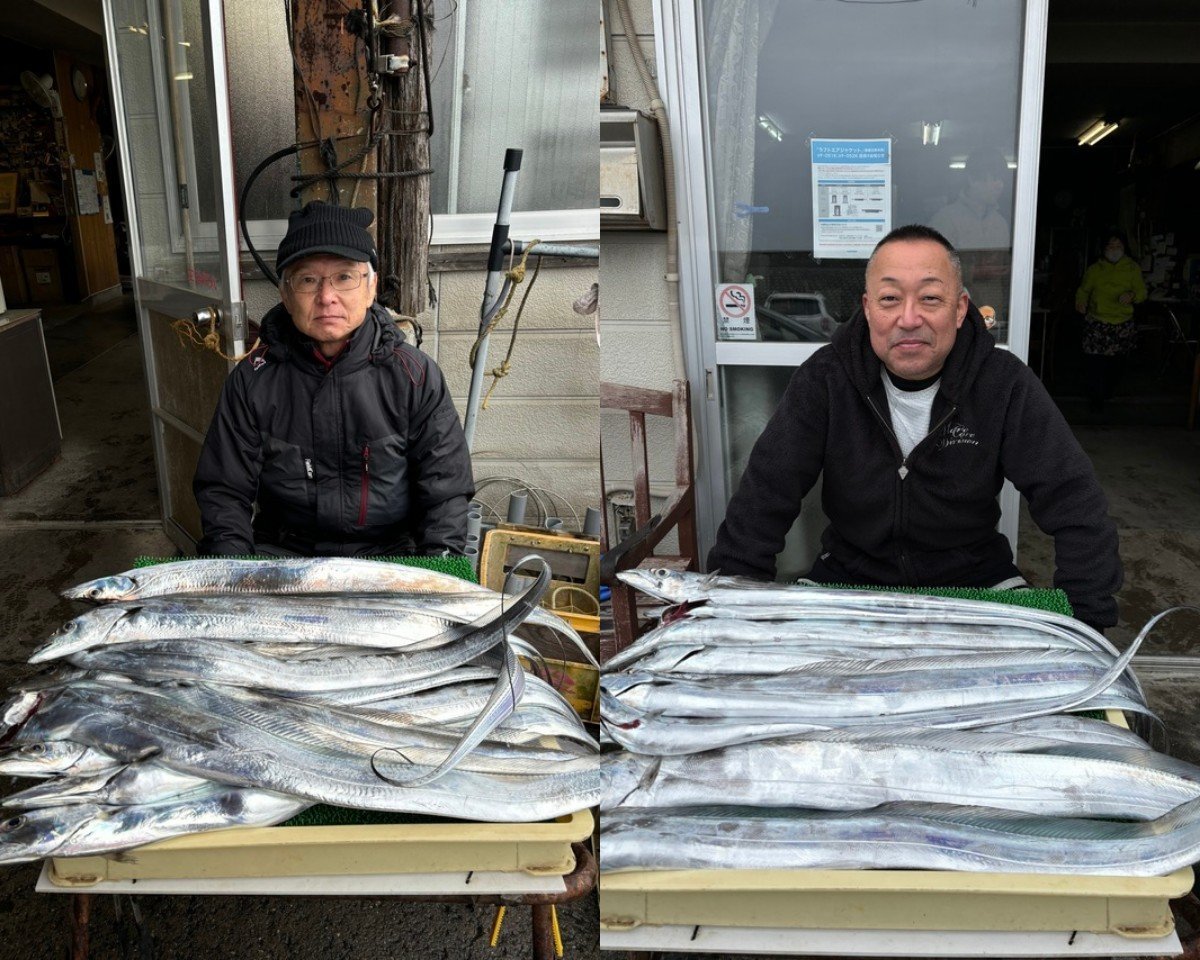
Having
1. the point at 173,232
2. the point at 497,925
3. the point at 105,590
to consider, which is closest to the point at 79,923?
the point at 105,590

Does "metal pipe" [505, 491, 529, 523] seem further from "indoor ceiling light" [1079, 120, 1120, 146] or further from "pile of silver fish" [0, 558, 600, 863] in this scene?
"indoor ceiling light" [1079, 120, 1120, 146]

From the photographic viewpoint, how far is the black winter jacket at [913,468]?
1.96 metres

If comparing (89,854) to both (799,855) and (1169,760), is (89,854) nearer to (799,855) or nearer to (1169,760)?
(799,855)

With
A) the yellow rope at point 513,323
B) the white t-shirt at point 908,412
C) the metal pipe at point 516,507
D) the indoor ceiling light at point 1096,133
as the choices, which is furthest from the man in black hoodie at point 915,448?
the indoor ceiling light at point 1096,133

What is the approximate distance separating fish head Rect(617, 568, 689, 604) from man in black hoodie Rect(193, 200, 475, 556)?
1.17 metres

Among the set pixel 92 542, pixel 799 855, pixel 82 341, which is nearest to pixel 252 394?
pixel 799 855

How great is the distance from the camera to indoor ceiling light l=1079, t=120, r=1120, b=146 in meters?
11.3

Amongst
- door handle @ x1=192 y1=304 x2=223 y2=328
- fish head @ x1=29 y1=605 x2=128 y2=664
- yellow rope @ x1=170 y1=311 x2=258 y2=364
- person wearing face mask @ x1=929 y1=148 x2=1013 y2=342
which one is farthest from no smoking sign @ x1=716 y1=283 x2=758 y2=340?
fish head @ x1=29 y1=605 x2=128 y2=664

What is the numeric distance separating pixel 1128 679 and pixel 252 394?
188 centimetres

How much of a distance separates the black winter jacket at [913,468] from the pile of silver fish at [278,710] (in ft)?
2.31

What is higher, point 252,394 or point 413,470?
point 252,394

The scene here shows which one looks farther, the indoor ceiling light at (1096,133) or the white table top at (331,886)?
the indoor ceiling light at (1096,133)

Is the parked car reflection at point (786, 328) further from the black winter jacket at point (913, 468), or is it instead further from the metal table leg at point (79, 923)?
the metal table leg at point (79, 923)

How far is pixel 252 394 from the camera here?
2.36 meters
